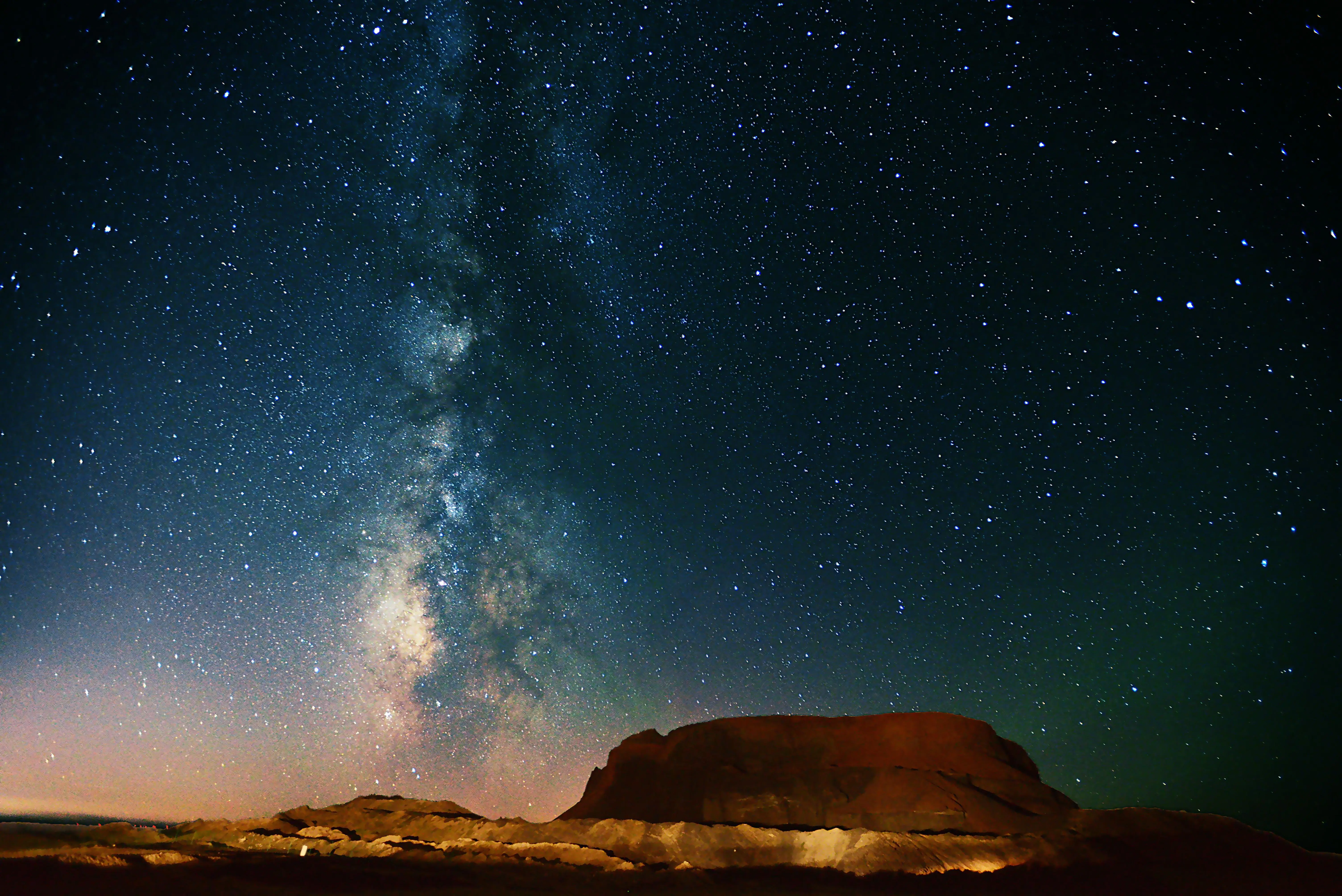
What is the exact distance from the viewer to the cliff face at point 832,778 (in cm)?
4119

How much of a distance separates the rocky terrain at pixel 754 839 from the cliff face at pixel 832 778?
5.1 inches

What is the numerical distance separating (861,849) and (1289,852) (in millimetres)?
17975

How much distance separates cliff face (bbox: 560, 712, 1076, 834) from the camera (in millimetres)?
41188

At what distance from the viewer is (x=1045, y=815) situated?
40406 millimetres

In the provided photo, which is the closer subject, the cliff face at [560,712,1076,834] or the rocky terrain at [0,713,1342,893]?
the rocky terrain at [0,713,1342,893]

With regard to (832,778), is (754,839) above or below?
below

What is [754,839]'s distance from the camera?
35.8 meters

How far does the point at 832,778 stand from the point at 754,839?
12.3 meters

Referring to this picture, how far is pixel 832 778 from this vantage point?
152ft

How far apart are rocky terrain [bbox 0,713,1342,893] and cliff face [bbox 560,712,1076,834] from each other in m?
0.13

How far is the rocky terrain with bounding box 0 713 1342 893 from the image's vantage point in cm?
2573

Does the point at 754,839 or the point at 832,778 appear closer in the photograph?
the point at 754,839

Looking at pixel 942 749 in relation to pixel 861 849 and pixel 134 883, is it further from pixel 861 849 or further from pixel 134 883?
pixel 134 883

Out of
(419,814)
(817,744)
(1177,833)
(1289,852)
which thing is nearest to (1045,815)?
(1177,833)
